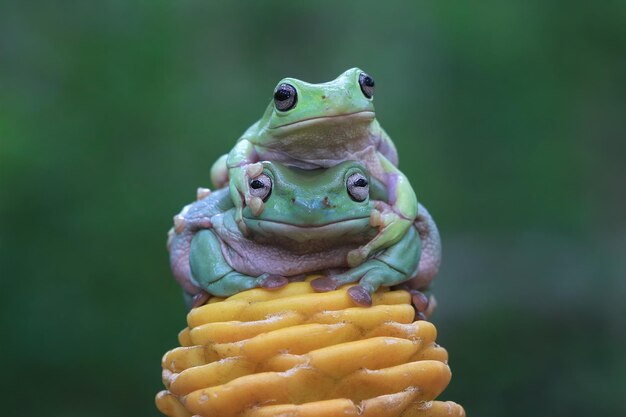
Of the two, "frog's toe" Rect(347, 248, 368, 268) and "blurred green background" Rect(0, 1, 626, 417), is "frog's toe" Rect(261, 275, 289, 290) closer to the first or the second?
"frog's toe" Rect(347, 248, 368, 268)

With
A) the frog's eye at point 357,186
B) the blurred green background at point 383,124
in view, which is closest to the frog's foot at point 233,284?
the frog's eye at point 357,186

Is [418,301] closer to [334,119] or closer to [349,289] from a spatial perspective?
[349,289]

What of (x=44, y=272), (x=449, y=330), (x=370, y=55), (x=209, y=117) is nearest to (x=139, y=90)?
(x=209, y=117)

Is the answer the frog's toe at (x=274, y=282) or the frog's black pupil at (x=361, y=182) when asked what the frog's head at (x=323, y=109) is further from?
the frog's toe at (x=274, y=282)

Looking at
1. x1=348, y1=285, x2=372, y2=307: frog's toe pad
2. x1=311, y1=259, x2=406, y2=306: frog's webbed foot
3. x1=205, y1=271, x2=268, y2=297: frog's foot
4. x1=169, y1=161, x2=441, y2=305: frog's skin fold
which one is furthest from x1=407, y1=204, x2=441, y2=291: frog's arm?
x1=205, y1=271, x2=268, y2=297: frog's foot

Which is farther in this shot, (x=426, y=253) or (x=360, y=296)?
(x=426, y=253)

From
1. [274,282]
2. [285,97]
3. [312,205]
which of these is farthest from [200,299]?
[285,97]
